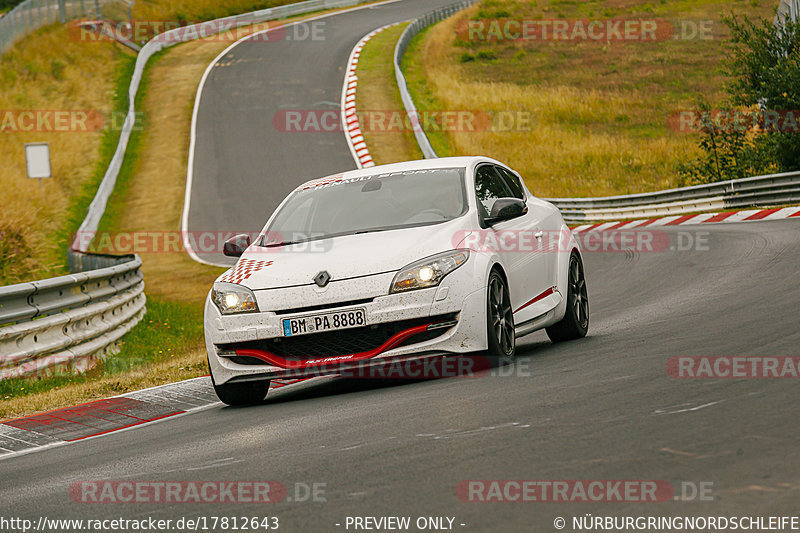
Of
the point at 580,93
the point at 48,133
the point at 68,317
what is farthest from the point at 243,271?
the point at 580,93

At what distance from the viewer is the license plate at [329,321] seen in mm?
7723

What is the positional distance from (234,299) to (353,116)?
3238 centimetres

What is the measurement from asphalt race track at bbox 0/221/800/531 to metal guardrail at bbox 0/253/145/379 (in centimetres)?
313

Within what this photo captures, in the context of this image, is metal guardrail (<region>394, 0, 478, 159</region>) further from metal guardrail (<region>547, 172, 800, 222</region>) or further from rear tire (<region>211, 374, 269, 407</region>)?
rear tire (<region>211, 374, 269, 407</region>)

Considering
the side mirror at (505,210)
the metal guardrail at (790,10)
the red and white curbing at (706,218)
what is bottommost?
the red and white curbing at (706,218)

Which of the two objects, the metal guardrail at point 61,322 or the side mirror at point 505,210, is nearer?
the side mirror at point 505,210

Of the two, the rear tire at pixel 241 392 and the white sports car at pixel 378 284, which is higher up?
the white sports car at pixel 378 284

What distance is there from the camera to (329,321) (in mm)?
7742

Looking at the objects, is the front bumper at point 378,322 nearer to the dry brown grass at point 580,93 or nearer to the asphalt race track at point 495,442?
the asphalt race track at point 495,442

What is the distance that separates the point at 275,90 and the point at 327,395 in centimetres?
3707

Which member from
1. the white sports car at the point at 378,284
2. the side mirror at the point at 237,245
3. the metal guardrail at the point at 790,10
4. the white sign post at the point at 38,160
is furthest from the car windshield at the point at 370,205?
the metal guardrail at the point at 790,10

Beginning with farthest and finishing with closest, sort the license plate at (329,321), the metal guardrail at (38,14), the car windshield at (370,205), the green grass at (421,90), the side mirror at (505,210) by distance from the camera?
the metal guardrail at (38,14)
the green grass at (421,90)
the car windshield at (370,205)
the side mirror at (505,210)
the license plate at (329,321)

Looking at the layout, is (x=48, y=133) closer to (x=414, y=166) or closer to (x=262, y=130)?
(x=262, y=130)

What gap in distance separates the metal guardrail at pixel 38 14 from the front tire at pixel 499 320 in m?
40.6
